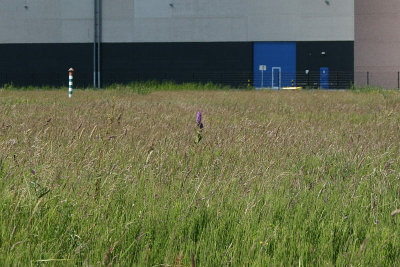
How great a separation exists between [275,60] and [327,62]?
353 cm

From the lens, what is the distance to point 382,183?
11.7ft

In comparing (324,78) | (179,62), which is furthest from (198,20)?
(324,78)

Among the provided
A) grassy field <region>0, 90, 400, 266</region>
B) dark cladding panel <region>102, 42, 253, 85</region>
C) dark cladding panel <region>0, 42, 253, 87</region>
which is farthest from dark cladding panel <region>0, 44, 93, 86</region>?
grassy field <region>0, 90, 400, 266</region>

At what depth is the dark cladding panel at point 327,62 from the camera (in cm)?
3703

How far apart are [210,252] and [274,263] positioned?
0.90ft

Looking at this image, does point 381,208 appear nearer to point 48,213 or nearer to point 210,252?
point 210,252

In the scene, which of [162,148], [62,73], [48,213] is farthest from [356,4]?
[48,213]

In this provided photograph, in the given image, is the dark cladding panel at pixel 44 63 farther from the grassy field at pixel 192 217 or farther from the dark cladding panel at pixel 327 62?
the grassy field at pixel 192 217

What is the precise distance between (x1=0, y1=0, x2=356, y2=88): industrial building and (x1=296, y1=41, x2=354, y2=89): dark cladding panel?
68 mm

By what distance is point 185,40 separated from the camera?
37344mm

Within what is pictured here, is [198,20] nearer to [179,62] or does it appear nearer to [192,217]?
[179,62]

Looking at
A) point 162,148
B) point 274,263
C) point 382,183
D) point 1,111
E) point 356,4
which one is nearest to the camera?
point 274,263

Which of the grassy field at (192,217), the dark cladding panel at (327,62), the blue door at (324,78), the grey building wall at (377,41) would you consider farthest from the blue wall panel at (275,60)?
the grassy field at (192,217)

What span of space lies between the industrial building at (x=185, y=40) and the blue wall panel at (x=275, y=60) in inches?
2.7
